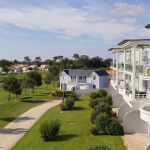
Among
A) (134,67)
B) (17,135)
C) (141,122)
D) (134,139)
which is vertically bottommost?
(17,135)

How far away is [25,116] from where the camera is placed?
25.0m

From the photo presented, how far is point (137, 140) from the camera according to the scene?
13.7 meters

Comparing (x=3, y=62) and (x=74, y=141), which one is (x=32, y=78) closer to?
(x=74, y=141)

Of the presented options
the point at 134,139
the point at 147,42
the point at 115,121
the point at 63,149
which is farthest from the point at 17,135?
the point at 147,42

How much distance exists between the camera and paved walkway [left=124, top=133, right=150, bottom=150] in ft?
41.0

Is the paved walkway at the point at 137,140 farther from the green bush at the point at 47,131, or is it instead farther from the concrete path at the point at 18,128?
the concrete path at the point at 18,128

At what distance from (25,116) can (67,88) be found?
63.1 feet

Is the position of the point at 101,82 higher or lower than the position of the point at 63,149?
higher

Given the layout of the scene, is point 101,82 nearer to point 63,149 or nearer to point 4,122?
point 4,122

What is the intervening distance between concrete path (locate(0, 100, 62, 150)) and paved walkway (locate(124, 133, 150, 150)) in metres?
9.58

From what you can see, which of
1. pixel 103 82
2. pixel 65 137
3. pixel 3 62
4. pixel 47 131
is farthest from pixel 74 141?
pixel 3 62

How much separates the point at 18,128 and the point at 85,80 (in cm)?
2425

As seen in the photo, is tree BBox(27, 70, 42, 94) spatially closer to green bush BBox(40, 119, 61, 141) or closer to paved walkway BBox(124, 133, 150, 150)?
green bush BBox(40, 119, 61, 141)

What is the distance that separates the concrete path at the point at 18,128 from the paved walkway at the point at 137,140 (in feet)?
31.4
